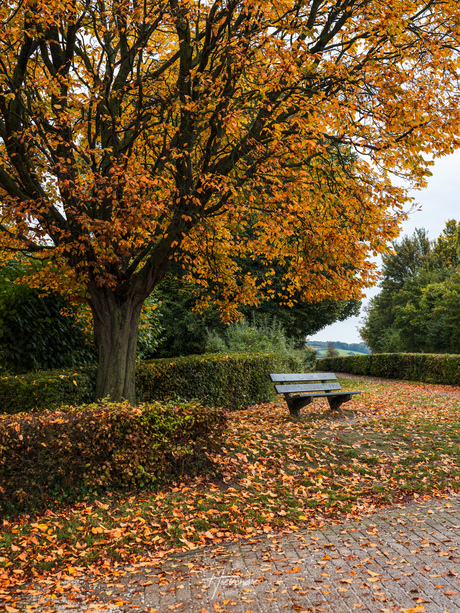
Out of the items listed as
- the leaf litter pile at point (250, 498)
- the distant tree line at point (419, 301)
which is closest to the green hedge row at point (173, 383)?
the leaf litter pile at point (250, 498)

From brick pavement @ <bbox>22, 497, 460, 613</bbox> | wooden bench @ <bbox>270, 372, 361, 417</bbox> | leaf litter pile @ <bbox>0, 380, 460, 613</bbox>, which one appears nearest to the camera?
brick pavement @ <bbox>22, 497, 460, 613</bbox>

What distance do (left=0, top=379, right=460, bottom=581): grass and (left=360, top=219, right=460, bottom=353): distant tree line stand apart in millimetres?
18736

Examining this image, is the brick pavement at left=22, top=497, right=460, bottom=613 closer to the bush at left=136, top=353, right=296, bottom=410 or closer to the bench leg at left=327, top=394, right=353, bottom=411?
the bush at left=136, top=353, right=296, bottom=410

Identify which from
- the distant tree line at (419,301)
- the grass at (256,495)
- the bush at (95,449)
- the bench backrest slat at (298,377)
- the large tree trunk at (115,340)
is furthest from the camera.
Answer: the distant tree line at (419,301)

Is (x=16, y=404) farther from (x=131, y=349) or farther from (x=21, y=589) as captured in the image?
(x=21, y=589)

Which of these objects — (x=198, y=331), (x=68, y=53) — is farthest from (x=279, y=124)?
(x=198, y=331)

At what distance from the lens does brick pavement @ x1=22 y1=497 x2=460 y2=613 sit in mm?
3355

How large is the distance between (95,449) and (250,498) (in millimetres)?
1848

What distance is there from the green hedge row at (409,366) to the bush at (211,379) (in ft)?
30.8

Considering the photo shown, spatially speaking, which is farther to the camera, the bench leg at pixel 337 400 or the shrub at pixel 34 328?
the shrub at pixel 34 328

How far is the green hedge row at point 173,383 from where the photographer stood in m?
7.36

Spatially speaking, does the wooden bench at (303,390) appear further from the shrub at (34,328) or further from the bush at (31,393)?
the shrub at (34,328)

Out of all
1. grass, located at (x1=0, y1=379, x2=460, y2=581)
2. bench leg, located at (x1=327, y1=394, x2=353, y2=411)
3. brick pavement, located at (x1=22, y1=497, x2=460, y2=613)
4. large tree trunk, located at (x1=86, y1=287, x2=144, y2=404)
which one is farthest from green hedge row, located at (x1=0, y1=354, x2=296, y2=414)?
brick pavement, located at (x1=22, y1=497, x2=460, y2=613)

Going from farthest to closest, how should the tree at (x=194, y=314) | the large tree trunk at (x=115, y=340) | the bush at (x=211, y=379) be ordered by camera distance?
the tree at (x=194, y=314) → the bush at (x=211, y=379) → the large tree trunk at (x=115, y=340)
